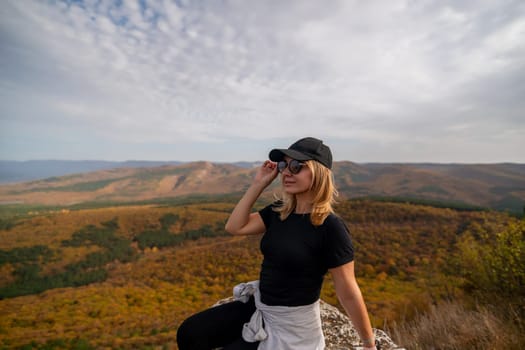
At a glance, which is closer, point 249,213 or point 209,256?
point 249,213

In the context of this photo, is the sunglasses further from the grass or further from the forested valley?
the forested valley

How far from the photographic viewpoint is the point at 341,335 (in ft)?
10.2

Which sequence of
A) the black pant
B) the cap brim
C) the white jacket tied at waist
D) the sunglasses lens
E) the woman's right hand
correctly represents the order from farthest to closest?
the woman's right hand
the sunglasses lens
the black pant
the cap brim
the white jacket tied at waist

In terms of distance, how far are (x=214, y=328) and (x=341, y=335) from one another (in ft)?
5.79

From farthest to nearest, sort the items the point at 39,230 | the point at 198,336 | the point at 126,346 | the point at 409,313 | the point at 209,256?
the point at 39,230 → the point at 209,256 → the point at 126,346 → the point at 409,313 → the point at 198,336

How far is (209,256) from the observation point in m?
41.6

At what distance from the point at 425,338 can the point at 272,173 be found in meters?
4.01

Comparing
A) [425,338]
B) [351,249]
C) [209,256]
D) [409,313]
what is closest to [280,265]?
[351,249]

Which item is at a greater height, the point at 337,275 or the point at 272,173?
the point at 272,173

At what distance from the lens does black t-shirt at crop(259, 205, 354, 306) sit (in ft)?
6.11

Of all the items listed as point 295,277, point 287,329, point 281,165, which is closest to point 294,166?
point 281,165

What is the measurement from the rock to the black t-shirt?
1302mm

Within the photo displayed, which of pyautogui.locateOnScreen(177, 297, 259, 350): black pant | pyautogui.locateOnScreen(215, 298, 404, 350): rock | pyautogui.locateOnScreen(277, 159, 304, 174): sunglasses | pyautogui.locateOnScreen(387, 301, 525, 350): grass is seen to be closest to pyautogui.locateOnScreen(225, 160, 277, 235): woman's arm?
pyautogui.locateOnScreen(277, 159, 304, 174): sunglasses

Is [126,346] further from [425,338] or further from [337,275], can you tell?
[337,275]
